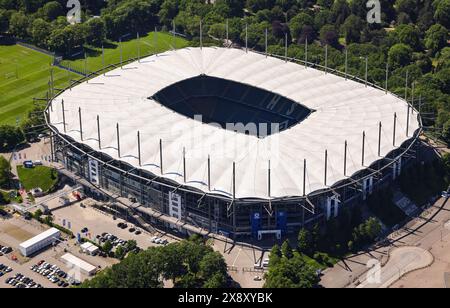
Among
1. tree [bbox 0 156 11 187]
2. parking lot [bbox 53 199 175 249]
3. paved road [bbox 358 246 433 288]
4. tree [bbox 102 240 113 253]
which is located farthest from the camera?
tree [bbox 0 156 11 187]

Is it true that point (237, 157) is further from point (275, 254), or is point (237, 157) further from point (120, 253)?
point (120, 253)

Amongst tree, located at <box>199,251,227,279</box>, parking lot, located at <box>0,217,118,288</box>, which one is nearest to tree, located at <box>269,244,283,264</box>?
tree, located at <box>199,251,227,279</box>

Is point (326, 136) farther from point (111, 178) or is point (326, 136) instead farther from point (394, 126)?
point (111, 178)

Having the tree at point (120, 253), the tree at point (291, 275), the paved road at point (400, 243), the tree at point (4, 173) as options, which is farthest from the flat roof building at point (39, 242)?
the paved road at point (400, 243)

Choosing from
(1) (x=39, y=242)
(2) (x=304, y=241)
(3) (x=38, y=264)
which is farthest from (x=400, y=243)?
(1) (x=39, y=242)

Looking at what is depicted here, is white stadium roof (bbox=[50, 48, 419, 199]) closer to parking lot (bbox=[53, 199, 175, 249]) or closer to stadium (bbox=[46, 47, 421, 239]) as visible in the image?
stadium (bbox=[46, 47, 421, 239])
